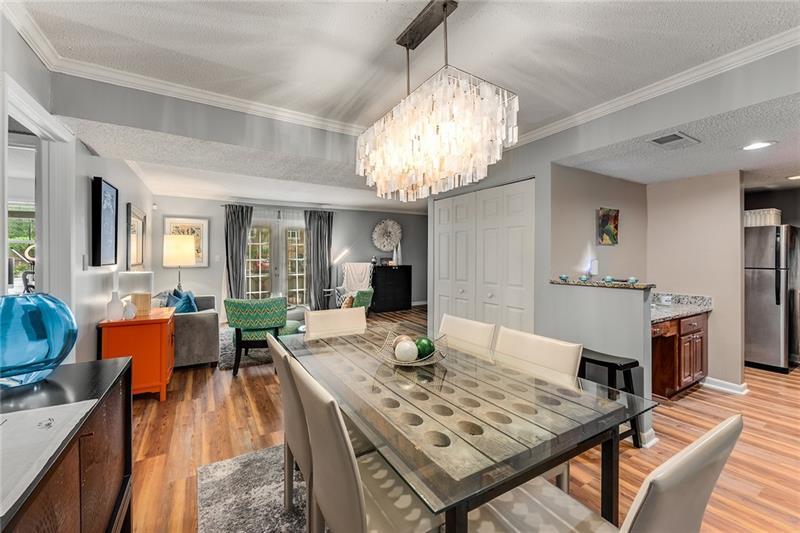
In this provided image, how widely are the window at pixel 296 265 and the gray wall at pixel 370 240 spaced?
2.20ft

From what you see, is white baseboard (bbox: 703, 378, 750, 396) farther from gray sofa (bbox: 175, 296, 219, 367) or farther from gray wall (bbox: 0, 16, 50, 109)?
gray wall (bbox: 0, 16, 50, 109)

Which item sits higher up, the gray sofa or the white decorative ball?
the white decorative ball

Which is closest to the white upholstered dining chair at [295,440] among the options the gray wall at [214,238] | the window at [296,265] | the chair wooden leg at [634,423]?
the chair wooden leg at [634,423]

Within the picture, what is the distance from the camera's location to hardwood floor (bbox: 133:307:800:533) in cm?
175

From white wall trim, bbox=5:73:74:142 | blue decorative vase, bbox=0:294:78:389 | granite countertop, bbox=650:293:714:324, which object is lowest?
granite countertop, bbox=650:293:714:324

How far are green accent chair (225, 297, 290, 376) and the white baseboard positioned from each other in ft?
14.8

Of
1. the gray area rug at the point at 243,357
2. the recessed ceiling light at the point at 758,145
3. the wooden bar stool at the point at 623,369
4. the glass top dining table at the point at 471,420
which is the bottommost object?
the gray area rug at the point at 243,357

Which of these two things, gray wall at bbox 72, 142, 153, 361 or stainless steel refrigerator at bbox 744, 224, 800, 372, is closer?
gray wall at bbox 72, 142, 153, 361

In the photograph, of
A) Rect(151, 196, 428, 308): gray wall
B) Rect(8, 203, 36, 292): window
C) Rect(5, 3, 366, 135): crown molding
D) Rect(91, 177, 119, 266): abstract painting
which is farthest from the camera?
Rect(151, 196, 428, 308): gray wall

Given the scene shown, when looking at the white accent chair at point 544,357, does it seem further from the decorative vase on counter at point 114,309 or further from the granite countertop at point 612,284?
the decorative vase on counter at point 114,309

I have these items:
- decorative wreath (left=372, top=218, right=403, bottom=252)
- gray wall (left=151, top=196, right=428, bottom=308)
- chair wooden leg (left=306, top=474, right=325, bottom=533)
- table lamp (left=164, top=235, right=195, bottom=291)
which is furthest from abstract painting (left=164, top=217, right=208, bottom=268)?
chair wooden leg (left=306, top=474, right=325, bottom=533)

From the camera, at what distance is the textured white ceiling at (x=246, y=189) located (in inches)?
182

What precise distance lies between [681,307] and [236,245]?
6745mm

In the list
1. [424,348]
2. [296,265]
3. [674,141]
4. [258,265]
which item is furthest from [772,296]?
[258,265]
